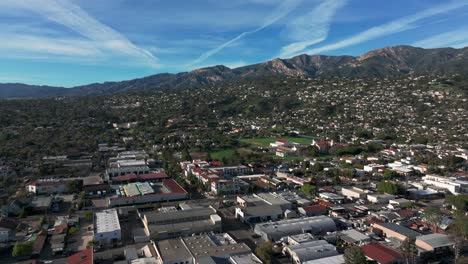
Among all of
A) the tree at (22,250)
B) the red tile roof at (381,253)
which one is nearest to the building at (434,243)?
the red tile roof at (381,253)

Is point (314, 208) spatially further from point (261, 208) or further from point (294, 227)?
point (294, 227)

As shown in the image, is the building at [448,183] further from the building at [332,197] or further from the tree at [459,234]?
the tree at [459,234]

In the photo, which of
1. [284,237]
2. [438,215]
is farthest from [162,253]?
[438,215]

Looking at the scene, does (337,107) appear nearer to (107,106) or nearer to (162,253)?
(107,106)

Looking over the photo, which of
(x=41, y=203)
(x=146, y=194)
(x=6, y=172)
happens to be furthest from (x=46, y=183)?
(x=146, y=194)

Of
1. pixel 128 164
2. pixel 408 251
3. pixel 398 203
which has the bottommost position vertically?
pixel 398 203

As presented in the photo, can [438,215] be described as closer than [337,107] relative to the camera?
Yes
